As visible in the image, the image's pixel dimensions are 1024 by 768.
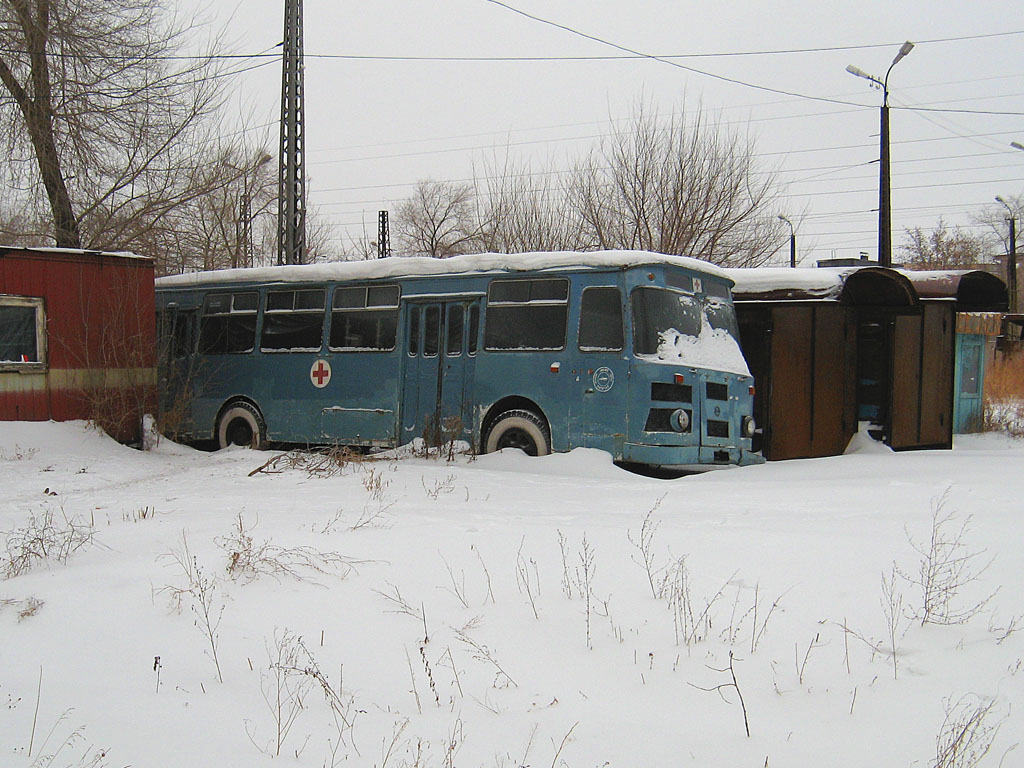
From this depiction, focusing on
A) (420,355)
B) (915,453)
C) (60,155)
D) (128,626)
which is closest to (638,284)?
(420,355)

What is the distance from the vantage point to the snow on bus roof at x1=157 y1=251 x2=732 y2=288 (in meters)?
10.4

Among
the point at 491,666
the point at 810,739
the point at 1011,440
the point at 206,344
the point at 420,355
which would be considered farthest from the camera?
the point at 1011,440

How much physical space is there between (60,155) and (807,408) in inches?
552

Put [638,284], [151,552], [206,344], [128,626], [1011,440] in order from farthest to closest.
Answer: [1011,440] → [206,344] → [638,284] → [151,552] → [128,626]

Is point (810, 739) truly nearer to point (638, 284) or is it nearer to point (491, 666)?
point (491, 666)

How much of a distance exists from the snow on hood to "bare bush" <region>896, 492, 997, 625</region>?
13.3 ft

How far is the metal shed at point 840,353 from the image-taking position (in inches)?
519

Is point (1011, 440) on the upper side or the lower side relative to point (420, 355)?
lower

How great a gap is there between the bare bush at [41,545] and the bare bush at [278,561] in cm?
96

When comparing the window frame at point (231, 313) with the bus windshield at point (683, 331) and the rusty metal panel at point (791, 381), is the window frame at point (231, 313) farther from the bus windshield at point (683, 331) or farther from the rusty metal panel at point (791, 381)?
the rusty metal panel at point (791, 381)

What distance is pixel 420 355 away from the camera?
11836mm

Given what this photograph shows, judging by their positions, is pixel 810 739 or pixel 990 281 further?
pixel 990 281

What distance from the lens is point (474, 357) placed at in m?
11.3

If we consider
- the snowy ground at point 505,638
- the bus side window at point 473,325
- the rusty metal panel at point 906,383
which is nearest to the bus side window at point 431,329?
the bus side window at point 473,325
